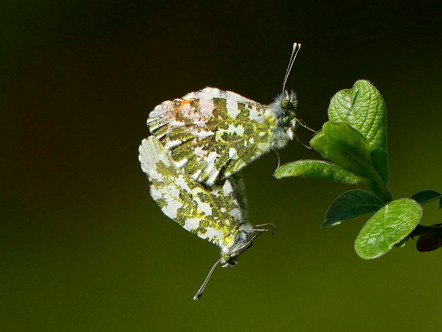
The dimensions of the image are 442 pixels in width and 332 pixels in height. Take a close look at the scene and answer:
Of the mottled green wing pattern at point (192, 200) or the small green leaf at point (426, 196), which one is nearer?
the small green leaf at point (426, 196)

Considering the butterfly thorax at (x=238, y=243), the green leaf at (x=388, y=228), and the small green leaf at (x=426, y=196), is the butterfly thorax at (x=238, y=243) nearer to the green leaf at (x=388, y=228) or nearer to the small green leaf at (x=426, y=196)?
the small green leaf at (x=426, y=196)

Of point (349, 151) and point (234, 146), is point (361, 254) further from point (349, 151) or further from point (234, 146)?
point (234, 146)

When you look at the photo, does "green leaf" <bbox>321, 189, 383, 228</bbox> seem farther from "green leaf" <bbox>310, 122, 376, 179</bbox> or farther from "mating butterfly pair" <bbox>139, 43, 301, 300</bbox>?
"mating butterfly pair" <bbox>139, 43, 301, 300</bbox>

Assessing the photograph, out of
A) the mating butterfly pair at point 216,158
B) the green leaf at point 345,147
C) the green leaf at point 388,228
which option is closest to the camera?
the green leaf at point 388,228

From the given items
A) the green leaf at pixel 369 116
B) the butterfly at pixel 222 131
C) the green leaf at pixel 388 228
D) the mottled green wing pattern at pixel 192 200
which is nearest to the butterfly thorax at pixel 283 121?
the butterfly at pixel 222 131

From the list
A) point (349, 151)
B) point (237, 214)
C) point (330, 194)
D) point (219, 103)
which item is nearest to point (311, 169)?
point (349, 151)

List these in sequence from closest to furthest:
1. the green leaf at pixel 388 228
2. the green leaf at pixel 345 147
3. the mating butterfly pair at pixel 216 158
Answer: the green leaf at pixel 388 228 → the green leaf at pixel 345 147 → the mating butterfly pair at pixel 216 158
